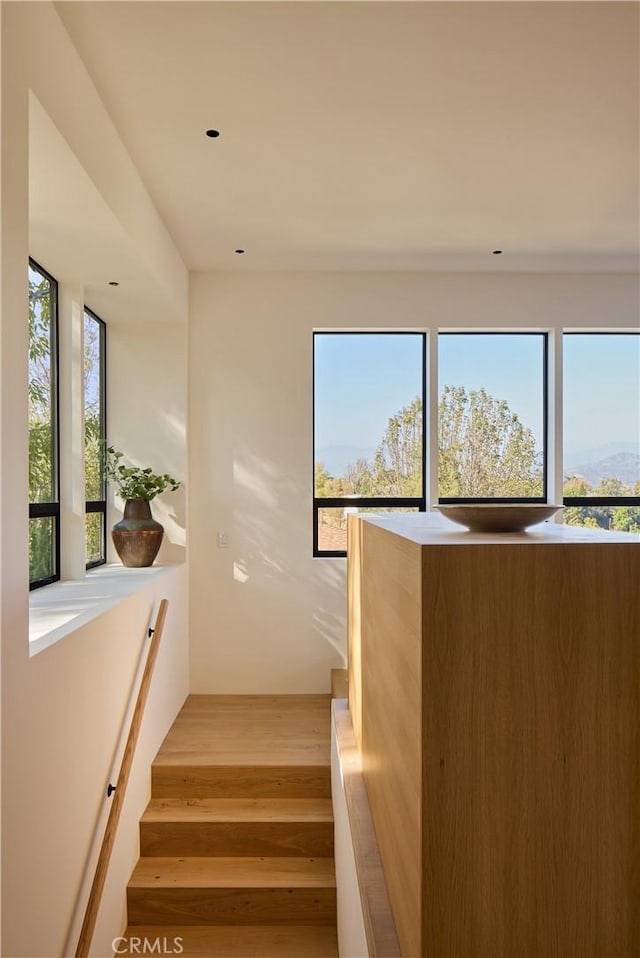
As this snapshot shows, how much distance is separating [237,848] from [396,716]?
79.6 inches

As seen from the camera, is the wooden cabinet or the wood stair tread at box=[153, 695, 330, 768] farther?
the wood stair tread at box=[153, 695, 330, 768]

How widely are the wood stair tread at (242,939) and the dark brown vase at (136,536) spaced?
1.75 metres

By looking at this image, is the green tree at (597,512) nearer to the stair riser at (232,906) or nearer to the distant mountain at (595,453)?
the distant mountain at (595,453)

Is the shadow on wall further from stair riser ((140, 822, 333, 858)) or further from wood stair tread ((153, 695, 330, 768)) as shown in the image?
stair riser ((140, 822, 333, 858))

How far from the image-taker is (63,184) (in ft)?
7.08

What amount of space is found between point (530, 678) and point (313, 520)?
3.12m

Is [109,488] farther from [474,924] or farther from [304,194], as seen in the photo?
[474,924]

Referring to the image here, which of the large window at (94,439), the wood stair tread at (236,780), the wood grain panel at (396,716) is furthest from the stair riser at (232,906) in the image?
the large window at (94,439)

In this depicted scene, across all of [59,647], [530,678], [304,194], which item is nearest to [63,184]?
[304,194]

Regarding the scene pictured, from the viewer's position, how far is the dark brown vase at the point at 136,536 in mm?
3617

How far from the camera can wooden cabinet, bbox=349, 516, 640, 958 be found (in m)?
1.12

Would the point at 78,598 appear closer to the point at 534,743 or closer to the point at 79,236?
the point at 79,236

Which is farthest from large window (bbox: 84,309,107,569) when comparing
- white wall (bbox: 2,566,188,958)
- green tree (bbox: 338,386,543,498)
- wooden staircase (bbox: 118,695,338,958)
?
green tree (bbox: 338,386,543,498)

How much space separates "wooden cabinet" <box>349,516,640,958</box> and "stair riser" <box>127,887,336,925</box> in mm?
1893
